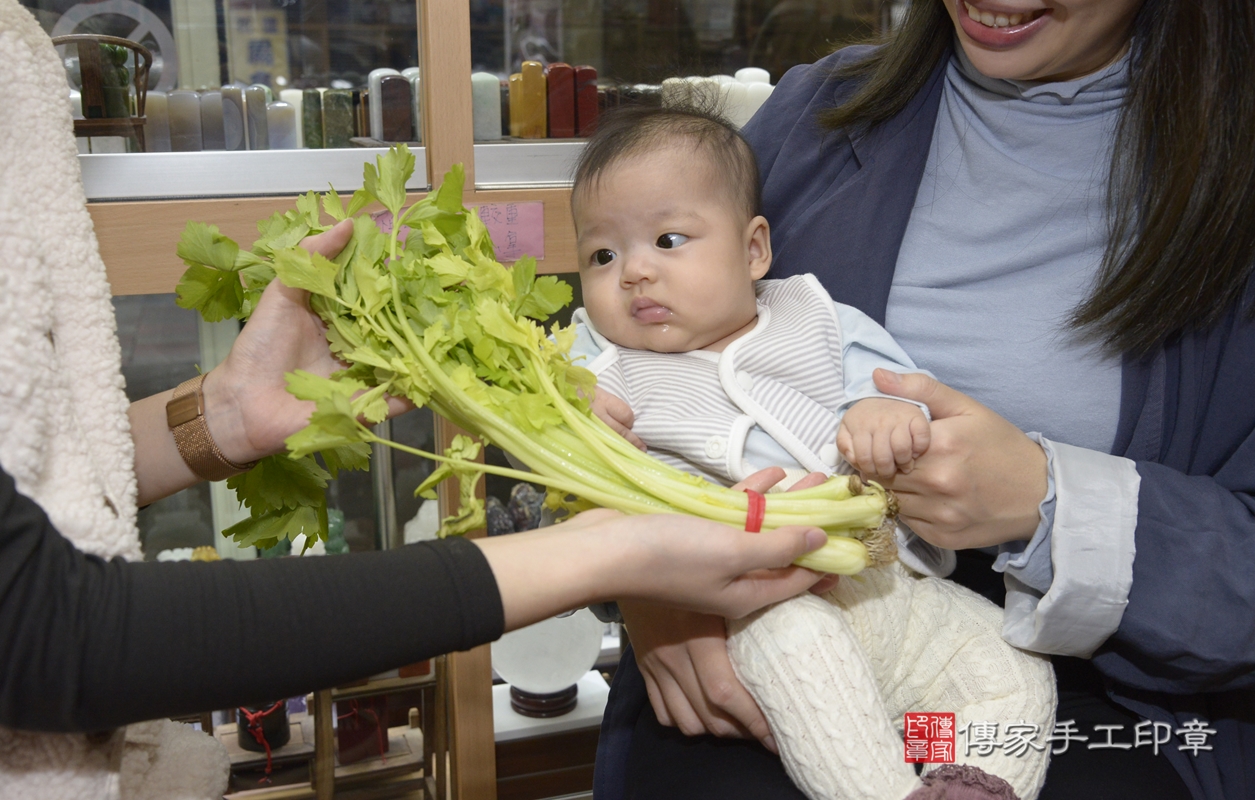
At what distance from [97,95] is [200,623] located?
63.5 inches

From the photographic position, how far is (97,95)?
2064mm

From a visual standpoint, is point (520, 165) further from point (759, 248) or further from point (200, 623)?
point (200, 623)

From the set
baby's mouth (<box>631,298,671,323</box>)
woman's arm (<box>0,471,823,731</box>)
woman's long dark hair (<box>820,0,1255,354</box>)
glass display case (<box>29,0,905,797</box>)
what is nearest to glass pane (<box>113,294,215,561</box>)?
glass display case (<box>29,0,905,797</box>)

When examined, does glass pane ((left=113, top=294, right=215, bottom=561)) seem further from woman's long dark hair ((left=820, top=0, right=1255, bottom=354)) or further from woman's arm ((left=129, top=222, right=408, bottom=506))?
woman's long dark hair ((left=820, top=0, right=1255, bottom=354))

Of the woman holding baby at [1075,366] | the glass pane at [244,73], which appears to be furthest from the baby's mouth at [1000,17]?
the glass pane at [244,73]

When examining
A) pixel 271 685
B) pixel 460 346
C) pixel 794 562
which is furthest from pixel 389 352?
pixel 794 562

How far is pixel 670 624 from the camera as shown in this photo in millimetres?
1275

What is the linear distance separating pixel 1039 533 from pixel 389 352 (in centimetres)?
82

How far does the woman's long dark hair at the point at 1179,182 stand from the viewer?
121cm

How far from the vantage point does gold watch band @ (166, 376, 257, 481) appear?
1.31 metres

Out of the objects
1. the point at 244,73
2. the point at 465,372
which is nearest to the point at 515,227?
the point at 244,73

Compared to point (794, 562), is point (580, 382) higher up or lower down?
higher up

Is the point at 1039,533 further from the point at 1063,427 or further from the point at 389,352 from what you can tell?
the point at 389,352

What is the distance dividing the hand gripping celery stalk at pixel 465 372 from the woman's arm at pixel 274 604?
10cm
